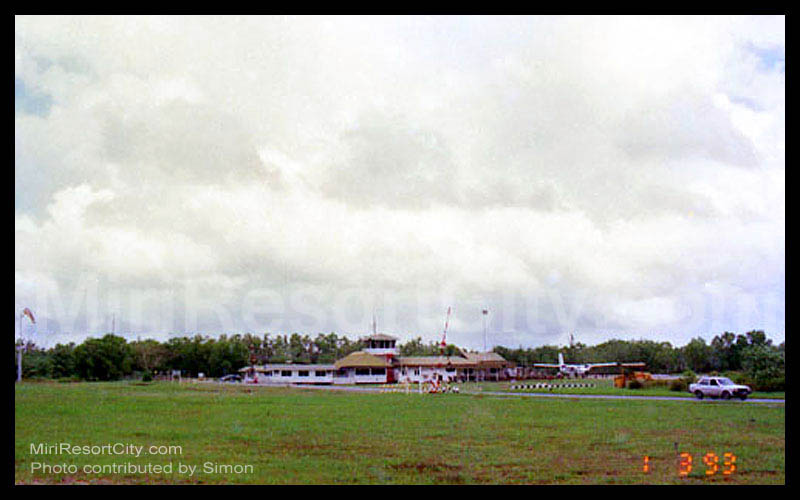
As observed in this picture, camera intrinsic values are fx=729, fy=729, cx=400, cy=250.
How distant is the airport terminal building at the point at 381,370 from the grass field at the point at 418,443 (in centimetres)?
5721

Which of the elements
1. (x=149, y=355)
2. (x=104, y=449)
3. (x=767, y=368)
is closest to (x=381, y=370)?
(x=149, y=355)

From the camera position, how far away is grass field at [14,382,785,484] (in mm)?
14406

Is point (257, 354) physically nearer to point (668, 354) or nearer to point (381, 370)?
point (381, 370)

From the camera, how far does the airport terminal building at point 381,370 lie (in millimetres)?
88688

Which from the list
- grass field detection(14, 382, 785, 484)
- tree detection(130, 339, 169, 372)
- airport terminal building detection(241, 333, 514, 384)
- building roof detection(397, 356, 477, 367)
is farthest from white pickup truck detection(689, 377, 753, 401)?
tree detection(130, 339, 169, 372)

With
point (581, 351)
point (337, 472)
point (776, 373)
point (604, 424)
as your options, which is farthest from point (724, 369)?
point (337, 472)

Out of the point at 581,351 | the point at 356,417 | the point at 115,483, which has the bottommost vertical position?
the point at 581,351

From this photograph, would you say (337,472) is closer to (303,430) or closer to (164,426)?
(303,430)

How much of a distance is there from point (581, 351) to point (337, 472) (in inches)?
4494

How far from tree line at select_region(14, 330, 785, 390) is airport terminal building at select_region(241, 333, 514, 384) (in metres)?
9.96

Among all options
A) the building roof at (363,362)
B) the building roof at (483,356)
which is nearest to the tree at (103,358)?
the building roof at (363,362)

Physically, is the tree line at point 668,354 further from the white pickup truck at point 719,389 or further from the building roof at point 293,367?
the building roof at point 293,367

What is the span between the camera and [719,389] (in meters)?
38.6

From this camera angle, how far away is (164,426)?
2345 cm
